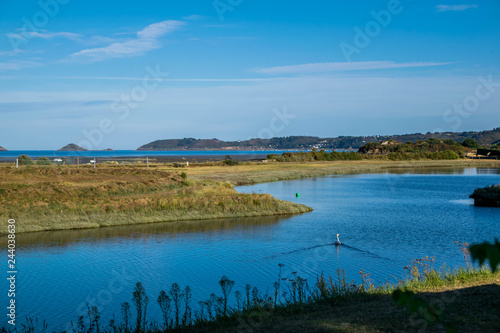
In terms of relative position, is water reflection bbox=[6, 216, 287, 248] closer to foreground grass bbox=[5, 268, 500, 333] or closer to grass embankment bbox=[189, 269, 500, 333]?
foreground grass bbox=[5, 268, 500, 333]

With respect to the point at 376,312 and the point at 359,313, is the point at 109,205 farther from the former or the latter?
the point at 376,312

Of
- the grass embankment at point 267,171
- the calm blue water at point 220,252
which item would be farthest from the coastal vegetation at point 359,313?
the grass embankment at point 267,171

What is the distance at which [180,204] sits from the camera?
94.1ft

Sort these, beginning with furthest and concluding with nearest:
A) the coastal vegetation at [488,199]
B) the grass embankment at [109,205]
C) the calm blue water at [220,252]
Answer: the coastal vegetation at [488,199] → the grass embankment at [109,205] → the calm blue water at [220,252]

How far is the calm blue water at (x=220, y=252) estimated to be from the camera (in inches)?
537

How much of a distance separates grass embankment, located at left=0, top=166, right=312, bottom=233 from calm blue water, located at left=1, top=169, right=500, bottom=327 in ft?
4.35

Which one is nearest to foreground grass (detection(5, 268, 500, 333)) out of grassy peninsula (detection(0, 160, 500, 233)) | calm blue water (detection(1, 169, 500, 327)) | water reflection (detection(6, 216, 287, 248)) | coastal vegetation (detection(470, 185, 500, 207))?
calm blue water (detection(1, 169, 500, 327))

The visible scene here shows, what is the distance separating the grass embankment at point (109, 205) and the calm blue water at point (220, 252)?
1.32 meters

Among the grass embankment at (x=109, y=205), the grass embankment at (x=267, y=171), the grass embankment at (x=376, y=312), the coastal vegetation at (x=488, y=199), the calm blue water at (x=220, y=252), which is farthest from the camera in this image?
the grass embankment at (x=267, y=171)

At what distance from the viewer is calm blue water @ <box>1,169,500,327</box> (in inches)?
537

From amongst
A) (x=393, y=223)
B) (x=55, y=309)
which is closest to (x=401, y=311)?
(x=55, y=309)

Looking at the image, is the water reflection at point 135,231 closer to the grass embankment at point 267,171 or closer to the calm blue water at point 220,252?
the calm blue water at point 220,252

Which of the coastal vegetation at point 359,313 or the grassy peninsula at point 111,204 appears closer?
the coastal vegetation at point 359,313

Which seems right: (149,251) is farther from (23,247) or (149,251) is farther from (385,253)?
(385,253)
